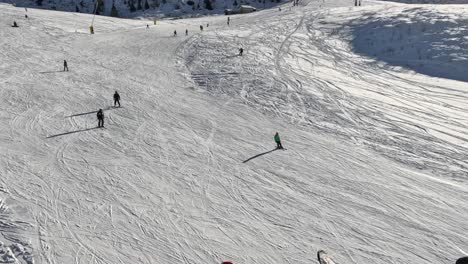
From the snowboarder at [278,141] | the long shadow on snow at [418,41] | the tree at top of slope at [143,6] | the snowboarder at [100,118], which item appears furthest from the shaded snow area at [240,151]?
the tree at top of slope at [143,6]

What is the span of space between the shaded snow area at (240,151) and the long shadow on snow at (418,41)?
0.19 m

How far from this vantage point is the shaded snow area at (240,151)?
42.4 ft

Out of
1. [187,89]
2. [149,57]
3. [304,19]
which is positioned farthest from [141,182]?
[304,19]

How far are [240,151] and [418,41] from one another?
2508 centimetres

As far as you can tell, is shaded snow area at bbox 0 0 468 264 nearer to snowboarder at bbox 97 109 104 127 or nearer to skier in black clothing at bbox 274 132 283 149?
skier in black clothing at bbox 274 132 283 149

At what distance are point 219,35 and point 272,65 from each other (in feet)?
42.8

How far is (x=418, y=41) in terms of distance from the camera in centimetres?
3694

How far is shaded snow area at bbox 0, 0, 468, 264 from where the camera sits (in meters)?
12.9

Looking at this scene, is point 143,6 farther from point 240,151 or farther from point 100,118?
point 240,151

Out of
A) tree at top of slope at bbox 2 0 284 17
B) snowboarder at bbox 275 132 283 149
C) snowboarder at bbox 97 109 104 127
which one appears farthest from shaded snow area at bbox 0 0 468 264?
tree at top of slope at bbox 2 0 284 17

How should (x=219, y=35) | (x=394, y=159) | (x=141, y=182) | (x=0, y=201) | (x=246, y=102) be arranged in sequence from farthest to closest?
(x=219, y=35), (x=246, y=102), (x=394, y=159), (x=141, y=182), (x=0, y=201)

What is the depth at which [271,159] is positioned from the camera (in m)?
18.9

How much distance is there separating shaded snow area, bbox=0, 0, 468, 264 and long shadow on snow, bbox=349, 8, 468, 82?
0.19 m

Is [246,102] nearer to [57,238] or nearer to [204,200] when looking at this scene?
[204,200]
